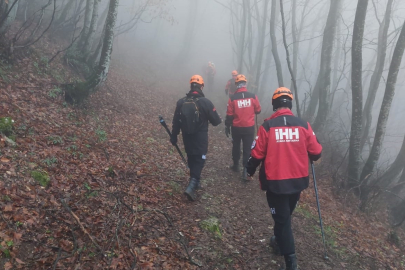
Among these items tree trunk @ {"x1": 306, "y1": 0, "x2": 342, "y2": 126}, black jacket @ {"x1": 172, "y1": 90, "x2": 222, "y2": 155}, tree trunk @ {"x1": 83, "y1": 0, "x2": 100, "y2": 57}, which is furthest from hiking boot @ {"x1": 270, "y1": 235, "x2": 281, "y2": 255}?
tree trunk @ {"x1": 83, "y1": 0, "x2": 100, "y2": 57}

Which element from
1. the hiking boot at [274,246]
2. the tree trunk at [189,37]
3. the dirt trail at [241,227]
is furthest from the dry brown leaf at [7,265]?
the tree trunk at [189,37]

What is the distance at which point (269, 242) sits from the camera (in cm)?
518

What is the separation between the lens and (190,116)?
241 inches

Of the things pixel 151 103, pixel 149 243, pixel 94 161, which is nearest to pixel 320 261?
pixel 149 243

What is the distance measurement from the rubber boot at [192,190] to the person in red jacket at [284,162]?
83.0 inches

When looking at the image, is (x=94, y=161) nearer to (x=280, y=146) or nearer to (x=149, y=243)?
(x=149, y=243)

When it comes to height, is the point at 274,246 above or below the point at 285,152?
below

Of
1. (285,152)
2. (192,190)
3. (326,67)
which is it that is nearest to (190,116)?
(192,190)

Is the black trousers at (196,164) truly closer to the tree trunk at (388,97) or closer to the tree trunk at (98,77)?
the tree trunk at (98,77)

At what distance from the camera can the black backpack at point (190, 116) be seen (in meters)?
6.14

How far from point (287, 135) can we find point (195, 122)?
2.39 meters

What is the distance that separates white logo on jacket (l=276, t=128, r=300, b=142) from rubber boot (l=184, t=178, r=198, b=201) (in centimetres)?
259

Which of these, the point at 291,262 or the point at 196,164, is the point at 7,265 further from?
the point at 196,164

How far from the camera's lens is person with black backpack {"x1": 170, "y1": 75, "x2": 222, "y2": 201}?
615cm
